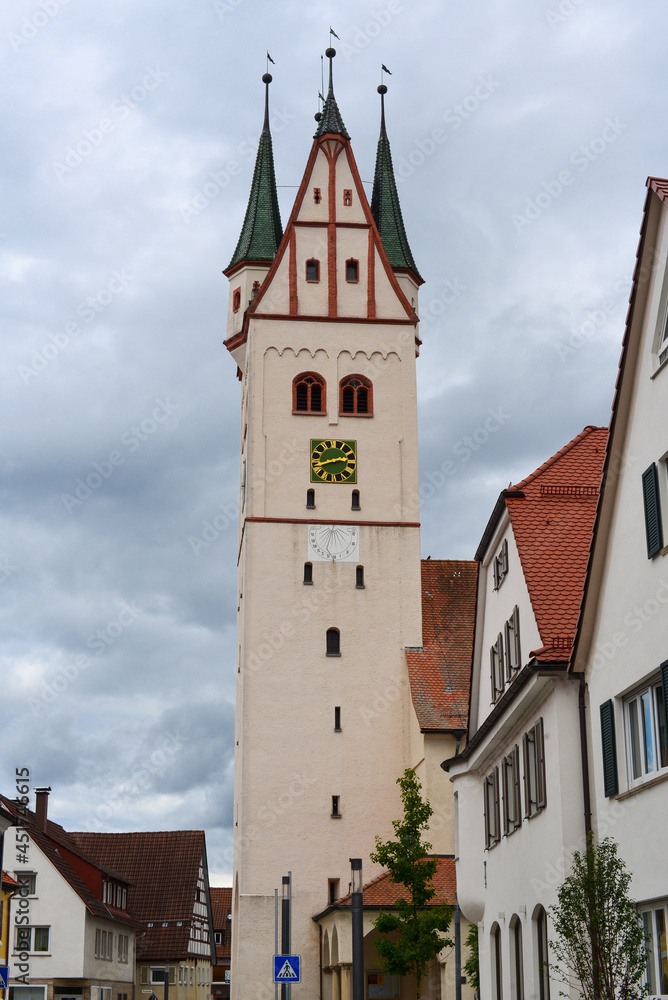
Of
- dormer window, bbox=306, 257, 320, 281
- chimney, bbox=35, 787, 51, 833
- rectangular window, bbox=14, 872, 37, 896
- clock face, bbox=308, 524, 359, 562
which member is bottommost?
rectangular window, bbox=14, 872, 37, 896

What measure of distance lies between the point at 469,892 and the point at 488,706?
349 cm

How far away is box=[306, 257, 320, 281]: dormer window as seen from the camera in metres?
50.8

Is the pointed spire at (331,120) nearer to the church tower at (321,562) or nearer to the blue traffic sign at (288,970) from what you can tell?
the church tower at (321,562)

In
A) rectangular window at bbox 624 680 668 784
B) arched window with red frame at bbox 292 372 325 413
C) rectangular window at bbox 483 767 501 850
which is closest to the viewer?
rectangular window at bbox 624 680 668 784

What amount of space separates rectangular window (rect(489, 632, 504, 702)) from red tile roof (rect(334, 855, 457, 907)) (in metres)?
14.3

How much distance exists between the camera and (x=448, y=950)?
35.8 metres

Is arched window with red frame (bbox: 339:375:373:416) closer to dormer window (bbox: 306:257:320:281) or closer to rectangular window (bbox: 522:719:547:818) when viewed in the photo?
dormer window (bbox: 306:257:320:281)

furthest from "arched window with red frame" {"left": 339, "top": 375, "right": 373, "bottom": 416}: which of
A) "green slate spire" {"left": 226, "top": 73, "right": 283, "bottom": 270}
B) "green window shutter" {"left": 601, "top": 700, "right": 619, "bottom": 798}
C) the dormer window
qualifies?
"green window shutter" {"left": 601, "top": 700, "right": 619, "bottom": 798}

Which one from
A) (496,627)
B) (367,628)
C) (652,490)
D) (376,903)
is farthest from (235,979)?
(652,490)

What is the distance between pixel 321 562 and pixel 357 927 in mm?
26870

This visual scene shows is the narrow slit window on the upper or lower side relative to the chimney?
upper

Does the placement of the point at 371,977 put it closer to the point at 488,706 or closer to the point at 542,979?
the point at 488,706

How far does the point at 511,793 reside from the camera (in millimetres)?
21188

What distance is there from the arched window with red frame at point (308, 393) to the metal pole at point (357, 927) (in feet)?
96.1
